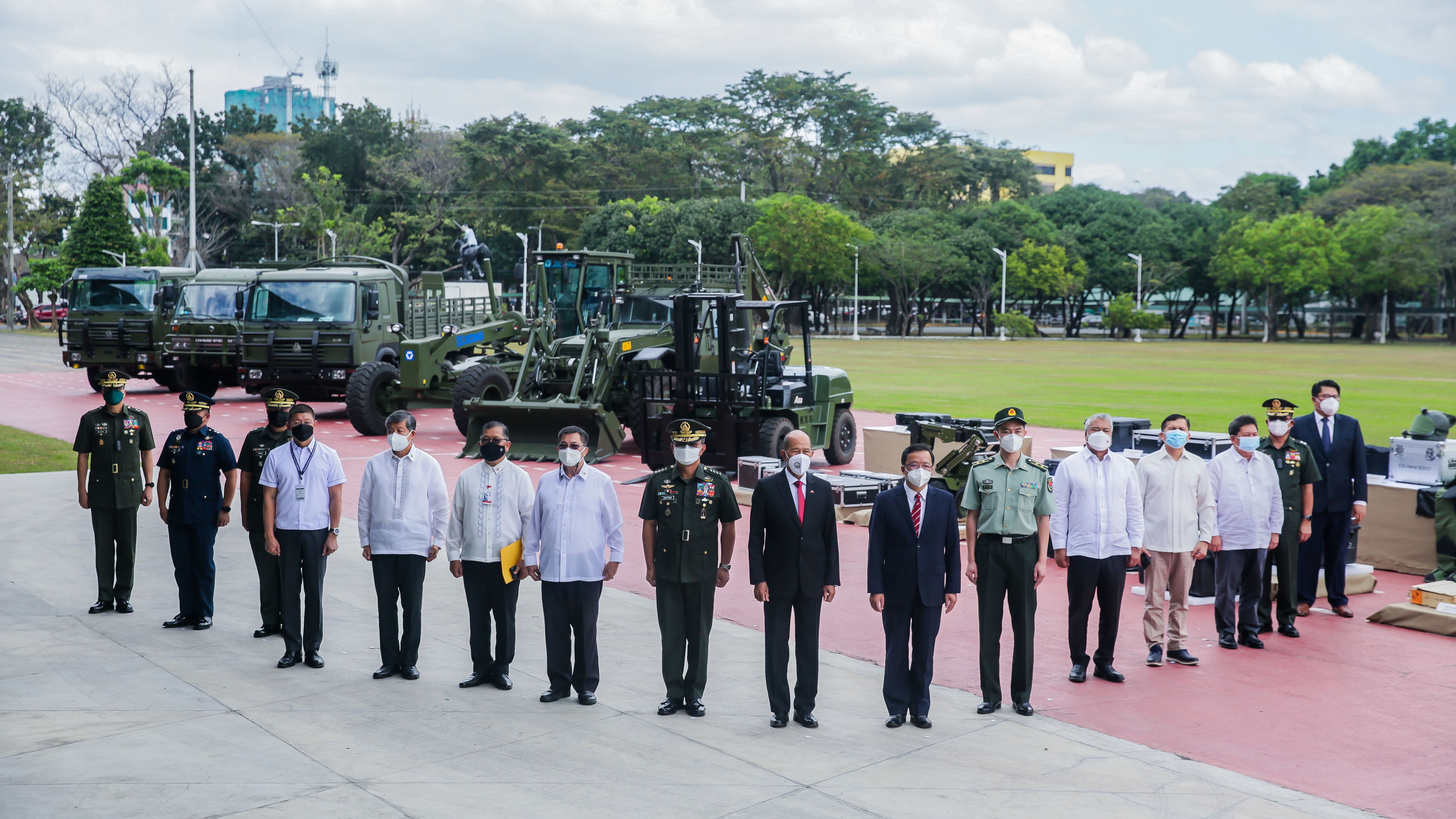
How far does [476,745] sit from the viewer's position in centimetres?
667

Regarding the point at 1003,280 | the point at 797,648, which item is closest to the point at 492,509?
the point at 797,648

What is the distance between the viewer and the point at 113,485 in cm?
929

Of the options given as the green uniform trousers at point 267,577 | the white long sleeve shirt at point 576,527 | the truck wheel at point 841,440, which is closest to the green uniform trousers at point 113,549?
the green uniform trousers at point 267,577

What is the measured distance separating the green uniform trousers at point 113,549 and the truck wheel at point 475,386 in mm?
10964

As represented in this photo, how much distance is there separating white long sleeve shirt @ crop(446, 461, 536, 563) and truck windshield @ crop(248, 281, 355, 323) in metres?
18.2

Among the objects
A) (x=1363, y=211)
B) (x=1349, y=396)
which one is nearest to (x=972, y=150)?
(x=1363, y=211)

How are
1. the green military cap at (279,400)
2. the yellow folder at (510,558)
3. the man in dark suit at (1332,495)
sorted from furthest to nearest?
the man in dark suit at (1332,495) < the green military cap at (279,400) < the yellow folder at (510,558)

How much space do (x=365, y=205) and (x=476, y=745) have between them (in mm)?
84068

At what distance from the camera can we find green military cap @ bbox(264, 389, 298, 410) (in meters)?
8.52

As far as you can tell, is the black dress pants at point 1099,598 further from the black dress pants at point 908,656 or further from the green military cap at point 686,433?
the green military cap at point 686,433

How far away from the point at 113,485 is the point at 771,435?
9.31 m

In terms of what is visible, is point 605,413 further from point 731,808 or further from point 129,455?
point 731,808

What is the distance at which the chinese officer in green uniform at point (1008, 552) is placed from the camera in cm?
743

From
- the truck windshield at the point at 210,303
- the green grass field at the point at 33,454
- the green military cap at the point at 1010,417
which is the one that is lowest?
the green grass field at the point at 33,454
